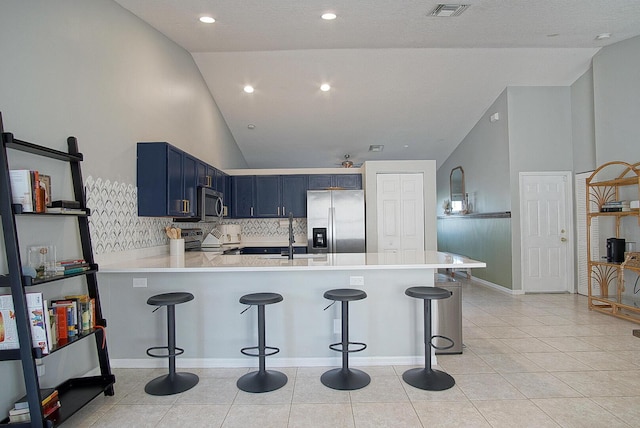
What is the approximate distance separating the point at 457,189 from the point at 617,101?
354 cm

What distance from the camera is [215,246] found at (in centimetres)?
531

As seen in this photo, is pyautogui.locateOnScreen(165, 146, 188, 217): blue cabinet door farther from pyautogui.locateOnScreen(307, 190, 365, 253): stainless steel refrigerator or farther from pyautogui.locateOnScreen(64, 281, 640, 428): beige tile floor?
pyautogui.locateOnScreen(307, 190, 365, 253): stainless steel refrigerator

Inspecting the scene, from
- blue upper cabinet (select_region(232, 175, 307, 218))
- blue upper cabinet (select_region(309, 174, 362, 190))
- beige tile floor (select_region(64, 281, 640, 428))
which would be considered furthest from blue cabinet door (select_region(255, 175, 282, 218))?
beige tile floor (select_region(64, 281, 640, 428))

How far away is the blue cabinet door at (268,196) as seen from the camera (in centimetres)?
652

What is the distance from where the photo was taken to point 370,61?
5.40 meters

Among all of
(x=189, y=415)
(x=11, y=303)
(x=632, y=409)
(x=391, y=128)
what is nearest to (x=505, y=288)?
(x=391, y=128)

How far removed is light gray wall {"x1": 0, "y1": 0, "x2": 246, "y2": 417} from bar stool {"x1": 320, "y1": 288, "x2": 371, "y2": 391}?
196 centimetres

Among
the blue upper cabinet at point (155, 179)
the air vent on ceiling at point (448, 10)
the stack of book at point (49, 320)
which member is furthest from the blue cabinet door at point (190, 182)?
the air vent on ceiling at point (448, 10)

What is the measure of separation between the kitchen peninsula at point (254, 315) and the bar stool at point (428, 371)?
0.30 metres

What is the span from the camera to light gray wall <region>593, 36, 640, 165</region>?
15.5ft

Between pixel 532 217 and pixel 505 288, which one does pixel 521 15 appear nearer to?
Result: pixel 532 217

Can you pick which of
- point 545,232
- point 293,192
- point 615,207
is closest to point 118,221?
point 293,192

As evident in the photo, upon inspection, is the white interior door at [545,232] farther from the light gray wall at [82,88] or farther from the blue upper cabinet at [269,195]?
the light gray wall at [82,88]

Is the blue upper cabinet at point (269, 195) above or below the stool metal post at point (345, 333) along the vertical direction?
above
